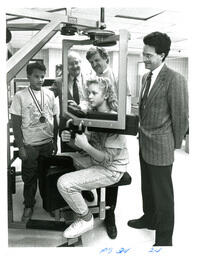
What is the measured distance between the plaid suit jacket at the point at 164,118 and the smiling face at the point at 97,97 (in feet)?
0.86

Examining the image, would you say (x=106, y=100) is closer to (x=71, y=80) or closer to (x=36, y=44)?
(x=36, y=44)

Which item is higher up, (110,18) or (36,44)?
(110,18)

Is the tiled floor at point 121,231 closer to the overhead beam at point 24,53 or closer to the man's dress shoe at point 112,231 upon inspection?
the man's dress shoe at point 112,231

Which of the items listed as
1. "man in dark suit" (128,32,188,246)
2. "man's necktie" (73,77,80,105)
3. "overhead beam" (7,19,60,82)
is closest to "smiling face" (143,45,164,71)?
"man in dark suit" (128,32,188,246)

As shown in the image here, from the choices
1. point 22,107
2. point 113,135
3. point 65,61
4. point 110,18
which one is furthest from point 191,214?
point 110,18

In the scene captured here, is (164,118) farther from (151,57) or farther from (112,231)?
(112,231)

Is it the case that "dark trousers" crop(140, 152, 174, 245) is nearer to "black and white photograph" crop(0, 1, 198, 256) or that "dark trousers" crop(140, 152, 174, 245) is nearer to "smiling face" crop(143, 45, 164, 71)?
"black and white photograph" crop(0, 1, 198, 256)

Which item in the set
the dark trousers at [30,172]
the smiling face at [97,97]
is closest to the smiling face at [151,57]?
the smiling face at [97,97]

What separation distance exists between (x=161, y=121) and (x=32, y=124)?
0.92 m

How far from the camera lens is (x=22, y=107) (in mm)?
1898

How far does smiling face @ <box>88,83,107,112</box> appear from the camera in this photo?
1460 mm

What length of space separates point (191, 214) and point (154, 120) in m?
0.55

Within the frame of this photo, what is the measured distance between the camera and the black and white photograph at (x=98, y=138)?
1212 mm

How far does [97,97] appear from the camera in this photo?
148cm
